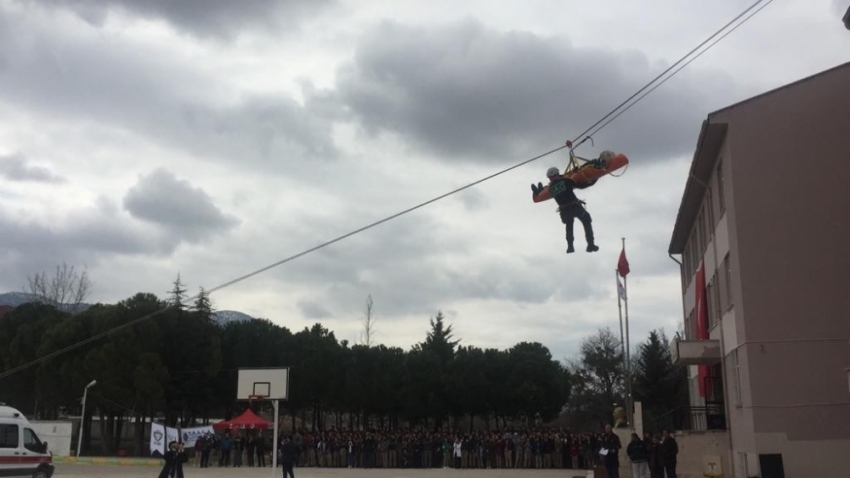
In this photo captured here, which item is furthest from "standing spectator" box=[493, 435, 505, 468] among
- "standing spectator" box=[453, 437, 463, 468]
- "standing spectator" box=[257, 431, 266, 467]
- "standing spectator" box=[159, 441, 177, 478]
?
"standing spectator" box=[159, 441, 177, 478]

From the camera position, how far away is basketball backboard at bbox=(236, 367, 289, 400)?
24.3m

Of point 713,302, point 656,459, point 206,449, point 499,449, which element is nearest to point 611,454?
point 656,459

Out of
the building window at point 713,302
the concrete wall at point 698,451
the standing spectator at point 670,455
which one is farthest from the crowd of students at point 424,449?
the standing spectator at point 670,455

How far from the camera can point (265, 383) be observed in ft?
82.1

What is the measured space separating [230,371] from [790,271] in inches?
1469

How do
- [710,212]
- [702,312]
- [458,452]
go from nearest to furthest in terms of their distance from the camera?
[710,212] < [702,312] < [458,452]

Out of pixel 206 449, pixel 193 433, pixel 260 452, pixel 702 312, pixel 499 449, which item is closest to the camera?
pixel 702 312

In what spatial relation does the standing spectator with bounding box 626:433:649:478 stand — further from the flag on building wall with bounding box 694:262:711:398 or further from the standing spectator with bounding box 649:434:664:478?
the flag on building wall with bounding box 694:262:711:398

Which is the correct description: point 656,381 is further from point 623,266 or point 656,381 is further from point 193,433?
point 193,433

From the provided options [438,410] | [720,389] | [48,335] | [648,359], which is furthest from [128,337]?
[648,359]

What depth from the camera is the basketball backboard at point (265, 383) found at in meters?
24.3

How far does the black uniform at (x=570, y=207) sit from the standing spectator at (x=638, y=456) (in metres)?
8.51

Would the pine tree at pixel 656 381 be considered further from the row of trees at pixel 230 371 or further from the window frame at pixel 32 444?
the window frame at pixel 32 444

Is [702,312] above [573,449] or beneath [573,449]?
above
